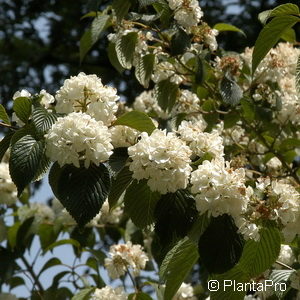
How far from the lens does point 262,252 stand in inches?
66.6

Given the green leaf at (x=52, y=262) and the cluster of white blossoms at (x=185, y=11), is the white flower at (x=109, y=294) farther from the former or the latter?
the cluster of white blossoms at (x=185, y=11)

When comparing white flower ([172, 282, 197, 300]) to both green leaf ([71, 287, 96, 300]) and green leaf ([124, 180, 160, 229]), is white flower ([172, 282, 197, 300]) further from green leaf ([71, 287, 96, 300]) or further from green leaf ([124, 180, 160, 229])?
green leaf ([124, 180, 160, 229])

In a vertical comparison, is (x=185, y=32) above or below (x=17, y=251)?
above

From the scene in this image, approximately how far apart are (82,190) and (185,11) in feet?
3.28

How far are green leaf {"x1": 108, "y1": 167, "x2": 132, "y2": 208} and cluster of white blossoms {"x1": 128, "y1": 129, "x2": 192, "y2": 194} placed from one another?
8cm

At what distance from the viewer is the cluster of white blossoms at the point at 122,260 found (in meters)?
2.82

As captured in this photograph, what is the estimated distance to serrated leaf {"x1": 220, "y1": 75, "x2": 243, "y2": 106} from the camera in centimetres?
256

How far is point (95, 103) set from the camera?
178cm

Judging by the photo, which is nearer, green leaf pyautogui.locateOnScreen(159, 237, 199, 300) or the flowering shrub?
the flowering shrub

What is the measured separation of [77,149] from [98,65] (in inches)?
176

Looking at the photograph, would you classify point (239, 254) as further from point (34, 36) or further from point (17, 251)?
point (34, 36)

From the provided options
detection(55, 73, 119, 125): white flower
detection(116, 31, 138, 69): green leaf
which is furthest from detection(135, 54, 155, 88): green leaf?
detection(55, 73, 119, 125): white flower

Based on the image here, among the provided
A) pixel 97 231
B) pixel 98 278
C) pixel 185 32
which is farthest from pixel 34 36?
pixel 185 32

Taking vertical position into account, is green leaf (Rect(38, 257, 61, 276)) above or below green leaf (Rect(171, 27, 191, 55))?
below
